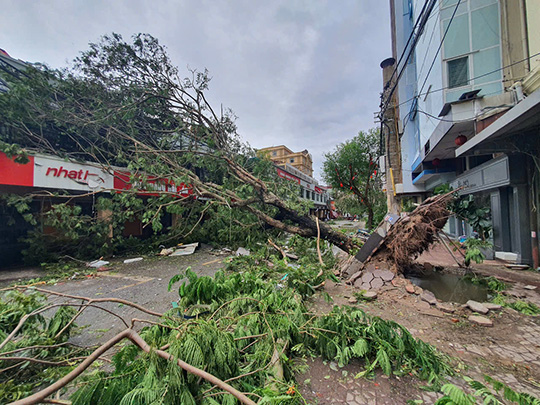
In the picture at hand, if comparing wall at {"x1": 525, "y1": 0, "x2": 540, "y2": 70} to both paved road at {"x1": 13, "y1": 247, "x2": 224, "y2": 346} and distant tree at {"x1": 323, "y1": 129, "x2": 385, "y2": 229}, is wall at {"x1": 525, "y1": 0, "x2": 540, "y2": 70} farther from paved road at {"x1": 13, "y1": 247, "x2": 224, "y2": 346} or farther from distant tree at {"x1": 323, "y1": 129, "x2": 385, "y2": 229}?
distant tree at {"x1": 323, "y1": 129, "x2": 385, "y2": 229}

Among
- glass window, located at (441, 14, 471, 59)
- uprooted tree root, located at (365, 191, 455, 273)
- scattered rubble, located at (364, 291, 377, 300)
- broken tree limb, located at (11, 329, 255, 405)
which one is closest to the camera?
broken tree limb, located at (11, 329, 255, 405)

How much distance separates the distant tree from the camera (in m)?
17.0

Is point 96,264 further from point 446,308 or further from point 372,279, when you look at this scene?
point 446,308

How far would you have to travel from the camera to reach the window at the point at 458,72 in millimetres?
6316

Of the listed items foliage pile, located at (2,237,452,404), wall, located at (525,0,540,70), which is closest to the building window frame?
wall, located at (525,0,540,70)

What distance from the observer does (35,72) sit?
21.0 ft

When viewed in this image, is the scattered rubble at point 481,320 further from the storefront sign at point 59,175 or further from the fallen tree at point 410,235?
the storefront sign at point 59,175

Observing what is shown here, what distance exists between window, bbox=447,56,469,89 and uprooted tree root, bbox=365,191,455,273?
3.83m

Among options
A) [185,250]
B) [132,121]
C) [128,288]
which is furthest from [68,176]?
[128,288]

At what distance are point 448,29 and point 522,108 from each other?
419cm

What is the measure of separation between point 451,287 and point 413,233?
4.32ft

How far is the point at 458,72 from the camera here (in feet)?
21.2

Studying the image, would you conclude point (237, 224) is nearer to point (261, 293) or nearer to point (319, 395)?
point (261, 293)

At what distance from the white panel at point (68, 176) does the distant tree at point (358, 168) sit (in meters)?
14.8
